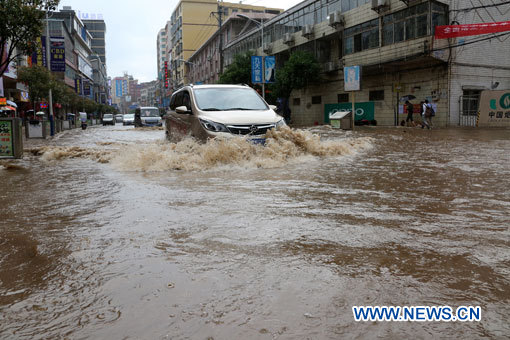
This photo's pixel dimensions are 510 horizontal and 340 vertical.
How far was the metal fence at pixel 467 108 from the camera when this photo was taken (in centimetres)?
2564

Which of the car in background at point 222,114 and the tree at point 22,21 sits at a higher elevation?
the tree at point 22,21

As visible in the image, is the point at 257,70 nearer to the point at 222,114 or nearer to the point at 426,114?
the point at 426,114

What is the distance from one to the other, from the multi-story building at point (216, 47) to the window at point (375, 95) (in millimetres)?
21507

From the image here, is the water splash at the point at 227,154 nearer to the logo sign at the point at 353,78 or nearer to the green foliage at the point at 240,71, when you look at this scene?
the logo sign at the point at 353,78

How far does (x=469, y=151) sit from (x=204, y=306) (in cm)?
1005

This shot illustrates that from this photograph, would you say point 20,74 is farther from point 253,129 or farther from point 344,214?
point 344,214

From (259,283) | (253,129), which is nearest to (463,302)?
(259,283)

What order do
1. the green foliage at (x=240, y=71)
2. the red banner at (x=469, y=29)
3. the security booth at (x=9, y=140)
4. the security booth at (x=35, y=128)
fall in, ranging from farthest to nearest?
1. the green foliage at (x=240, y=71)
2. the red banner at (x=469, y=29)
3. the security booth at (x=35, y=128)
4. the security booth at (x=9, y=140)

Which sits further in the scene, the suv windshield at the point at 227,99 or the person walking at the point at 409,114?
the person walking at the point at 409,114

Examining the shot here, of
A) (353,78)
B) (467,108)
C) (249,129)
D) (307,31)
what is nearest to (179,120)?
(249,129)

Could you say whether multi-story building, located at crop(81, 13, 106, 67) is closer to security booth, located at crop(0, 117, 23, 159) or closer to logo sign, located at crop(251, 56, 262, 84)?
logo sign, located at crop(251, 56, 262, 84)

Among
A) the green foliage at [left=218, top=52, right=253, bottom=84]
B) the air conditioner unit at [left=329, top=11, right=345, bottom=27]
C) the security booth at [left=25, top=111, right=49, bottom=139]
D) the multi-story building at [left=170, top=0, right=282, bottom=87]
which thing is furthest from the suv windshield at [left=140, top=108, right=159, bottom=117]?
the multi-story building at [left=170, top=0, right=282, bottom=87]

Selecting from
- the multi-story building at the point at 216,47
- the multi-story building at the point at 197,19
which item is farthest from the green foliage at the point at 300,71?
the multi-story building at the point at 197,19

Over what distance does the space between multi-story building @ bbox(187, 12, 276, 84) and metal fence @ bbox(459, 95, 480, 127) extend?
28.4 metres
